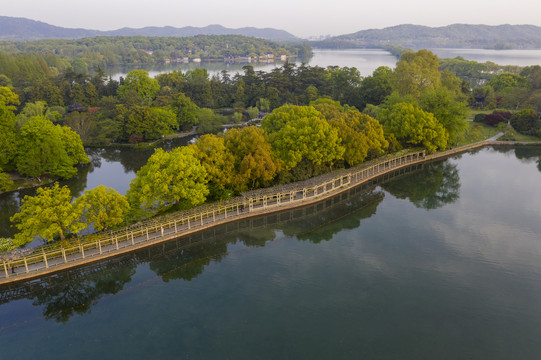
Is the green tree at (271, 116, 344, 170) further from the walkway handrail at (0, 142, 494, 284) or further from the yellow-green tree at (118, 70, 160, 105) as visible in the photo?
the yellow-green tree at (118, 70, 160, 105)

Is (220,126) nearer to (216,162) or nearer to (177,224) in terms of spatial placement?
(216,162)

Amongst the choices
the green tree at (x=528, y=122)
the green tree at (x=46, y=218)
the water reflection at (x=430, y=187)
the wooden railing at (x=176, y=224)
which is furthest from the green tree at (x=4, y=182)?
the green tree at (x=528, y=122)

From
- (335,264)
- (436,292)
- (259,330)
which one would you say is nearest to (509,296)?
(436,292)

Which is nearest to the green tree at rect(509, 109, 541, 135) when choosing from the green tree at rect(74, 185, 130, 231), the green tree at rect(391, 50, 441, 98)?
the green tree at rect(391, 50, 441, 98)

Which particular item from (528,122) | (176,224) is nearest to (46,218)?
(176,224)

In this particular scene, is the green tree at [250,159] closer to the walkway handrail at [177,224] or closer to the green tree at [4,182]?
the walkway handrail at [177,224]

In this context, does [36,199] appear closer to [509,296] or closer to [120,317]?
[120,317]
